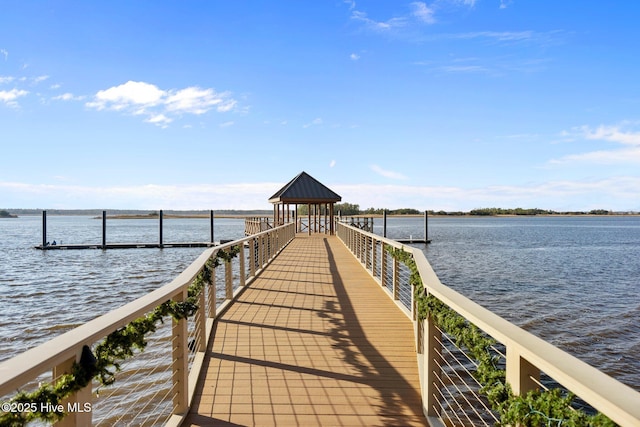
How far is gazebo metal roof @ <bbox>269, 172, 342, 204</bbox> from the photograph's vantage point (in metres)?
24.0

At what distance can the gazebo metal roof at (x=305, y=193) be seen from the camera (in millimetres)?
23969

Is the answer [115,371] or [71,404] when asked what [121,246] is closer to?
[115,371]

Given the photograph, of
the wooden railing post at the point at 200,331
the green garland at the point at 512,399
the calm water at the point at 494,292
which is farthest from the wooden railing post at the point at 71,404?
the calm water at the point at 494,292

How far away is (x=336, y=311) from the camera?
21.1 ft

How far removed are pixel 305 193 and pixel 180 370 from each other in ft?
69.4

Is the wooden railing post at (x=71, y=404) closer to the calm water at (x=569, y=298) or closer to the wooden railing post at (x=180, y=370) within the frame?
the wooden railing post at (x=180, y=370)

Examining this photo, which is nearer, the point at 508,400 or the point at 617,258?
the point at 508,400

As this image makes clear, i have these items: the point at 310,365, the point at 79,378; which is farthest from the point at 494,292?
the point at 79,378

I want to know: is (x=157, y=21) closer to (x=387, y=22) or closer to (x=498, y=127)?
(x=387, y=22)

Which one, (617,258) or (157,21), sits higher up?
(157,21)

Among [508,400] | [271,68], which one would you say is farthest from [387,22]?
[508,400]

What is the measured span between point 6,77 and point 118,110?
161 inches

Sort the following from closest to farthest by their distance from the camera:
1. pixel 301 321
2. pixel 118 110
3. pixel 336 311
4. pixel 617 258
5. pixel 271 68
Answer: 1. pixel 301 321
2. pixel 336 311
3. pixel 271 68
4. pixel 118 110
5. pixel 617 258

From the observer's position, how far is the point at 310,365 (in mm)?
4242
